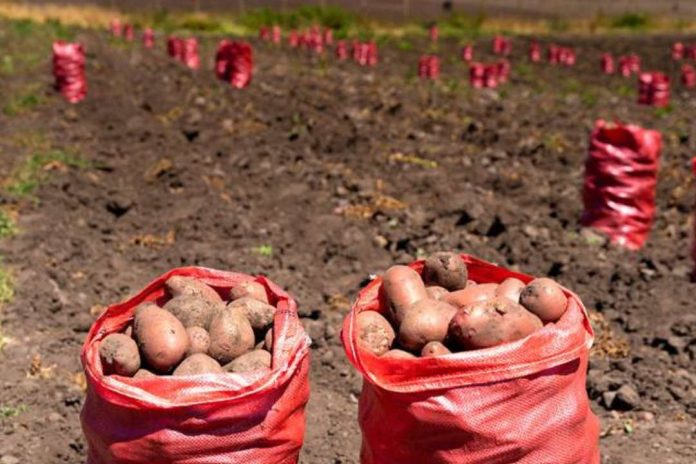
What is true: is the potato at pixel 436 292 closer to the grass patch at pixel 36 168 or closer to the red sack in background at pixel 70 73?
the grass patch at pixel 36 168

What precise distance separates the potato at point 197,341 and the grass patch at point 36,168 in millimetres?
5085

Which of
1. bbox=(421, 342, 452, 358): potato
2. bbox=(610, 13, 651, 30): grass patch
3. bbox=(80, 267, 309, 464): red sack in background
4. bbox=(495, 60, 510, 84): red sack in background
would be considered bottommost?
bbox=(610, 13, 651, 30): grass patch

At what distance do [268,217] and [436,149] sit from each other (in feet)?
9.61

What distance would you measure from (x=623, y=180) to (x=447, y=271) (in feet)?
14.1

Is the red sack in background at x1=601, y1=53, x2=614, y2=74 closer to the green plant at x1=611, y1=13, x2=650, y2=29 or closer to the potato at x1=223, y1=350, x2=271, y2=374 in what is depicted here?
the green plant at x1=611, y1=13, x2=650, y2=29

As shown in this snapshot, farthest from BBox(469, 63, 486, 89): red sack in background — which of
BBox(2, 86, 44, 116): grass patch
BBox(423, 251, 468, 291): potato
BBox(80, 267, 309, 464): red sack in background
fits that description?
BBox(80, 267, 309, 464): red sack in background

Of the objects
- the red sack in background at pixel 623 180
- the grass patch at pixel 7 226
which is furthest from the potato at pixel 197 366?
the red sack in background at pixel 623 180

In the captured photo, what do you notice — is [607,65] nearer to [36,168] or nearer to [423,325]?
[36,168]

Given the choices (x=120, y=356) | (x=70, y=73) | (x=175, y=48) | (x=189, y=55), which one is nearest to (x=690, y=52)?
(x=175, y=48)

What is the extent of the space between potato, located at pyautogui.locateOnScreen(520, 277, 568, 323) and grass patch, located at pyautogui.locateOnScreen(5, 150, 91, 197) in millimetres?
5771

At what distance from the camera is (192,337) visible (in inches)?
128

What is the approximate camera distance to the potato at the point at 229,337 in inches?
128

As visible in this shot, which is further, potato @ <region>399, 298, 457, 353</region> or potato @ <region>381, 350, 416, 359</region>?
potato @ <region>399, 298, 457, 353</region>

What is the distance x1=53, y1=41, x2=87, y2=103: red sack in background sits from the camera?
12414 millimetres
